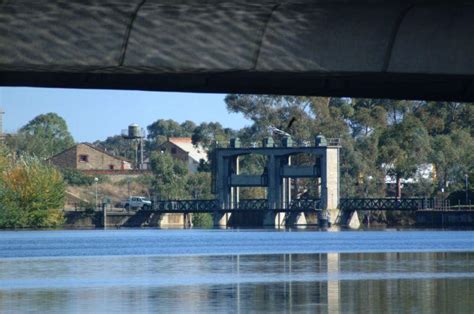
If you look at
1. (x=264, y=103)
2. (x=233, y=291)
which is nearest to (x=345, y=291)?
(x=233, y=291)

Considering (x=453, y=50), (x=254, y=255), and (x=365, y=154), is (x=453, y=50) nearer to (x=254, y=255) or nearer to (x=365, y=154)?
(x=254, y=255)

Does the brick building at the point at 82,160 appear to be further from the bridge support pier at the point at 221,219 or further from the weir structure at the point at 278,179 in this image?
the weir structure at the point at 278,179

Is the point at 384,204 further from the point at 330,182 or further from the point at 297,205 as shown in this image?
the point at 297,205

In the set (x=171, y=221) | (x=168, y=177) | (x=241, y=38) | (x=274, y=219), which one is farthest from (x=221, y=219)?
(x=241, y=38)

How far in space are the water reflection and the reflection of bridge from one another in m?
76.4

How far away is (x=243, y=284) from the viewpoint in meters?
45.8

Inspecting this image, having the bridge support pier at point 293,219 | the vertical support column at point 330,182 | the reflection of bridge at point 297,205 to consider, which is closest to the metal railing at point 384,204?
the reflection of bridge at point 297,205

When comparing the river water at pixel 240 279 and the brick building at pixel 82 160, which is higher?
the brick building at pixel 82 160

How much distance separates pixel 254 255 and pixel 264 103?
80826mm

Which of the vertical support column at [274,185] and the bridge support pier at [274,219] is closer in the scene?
the vertical support column at [274,185]

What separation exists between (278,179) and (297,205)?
3.60 m

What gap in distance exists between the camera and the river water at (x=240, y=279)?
3594 cm

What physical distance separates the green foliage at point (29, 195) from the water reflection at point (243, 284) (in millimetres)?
67213

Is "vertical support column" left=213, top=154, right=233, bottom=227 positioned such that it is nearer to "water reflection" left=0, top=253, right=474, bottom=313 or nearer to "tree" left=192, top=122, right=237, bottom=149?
"tree" left=192, top=122, right=237, bottom=149
